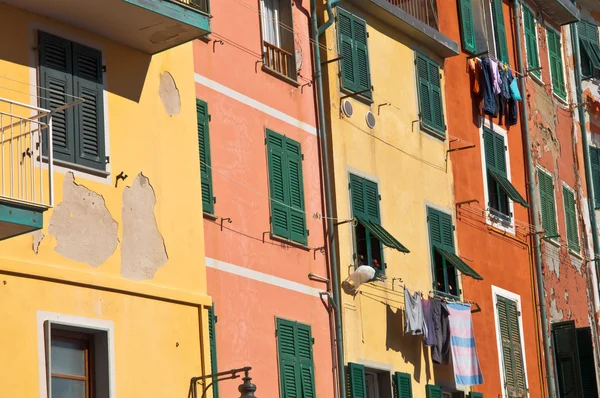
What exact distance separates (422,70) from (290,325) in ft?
21.8

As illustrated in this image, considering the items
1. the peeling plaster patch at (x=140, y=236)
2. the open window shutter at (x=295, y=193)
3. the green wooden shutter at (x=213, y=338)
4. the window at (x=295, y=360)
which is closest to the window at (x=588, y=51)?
the open window shutter at (x=295, y=193)

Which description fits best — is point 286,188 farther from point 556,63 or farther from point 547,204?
point 556,63

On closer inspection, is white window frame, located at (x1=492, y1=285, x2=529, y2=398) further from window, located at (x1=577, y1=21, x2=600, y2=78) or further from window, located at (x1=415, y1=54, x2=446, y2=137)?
window, located at (x1=577, y1=21, x2=600, y2=78)

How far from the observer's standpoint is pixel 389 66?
77.0 ft

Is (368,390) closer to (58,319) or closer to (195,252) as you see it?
(195,252)

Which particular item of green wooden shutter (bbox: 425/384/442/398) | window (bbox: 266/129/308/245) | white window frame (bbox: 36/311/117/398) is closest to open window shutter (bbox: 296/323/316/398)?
window (bbox: 266/129/308/245)

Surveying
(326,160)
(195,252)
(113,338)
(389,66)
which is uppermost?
(389,66)

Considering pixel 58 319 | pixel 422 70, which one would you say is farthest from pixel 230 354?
pixel 422 70

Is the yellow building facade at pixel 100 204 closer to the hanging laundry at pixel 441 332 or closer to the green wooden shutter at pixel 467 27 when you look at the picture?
the hanging laundry at pixel 441 332

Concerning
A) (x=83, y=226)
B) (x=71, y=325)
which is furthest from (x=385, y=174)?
(x=71, y=325)

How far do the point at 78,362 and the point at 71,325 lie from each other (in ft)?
1.47

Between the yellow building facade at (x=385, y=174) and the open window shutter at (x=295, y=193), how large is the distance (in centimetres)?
81

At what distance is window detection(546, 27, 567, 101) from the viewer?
30700 mm

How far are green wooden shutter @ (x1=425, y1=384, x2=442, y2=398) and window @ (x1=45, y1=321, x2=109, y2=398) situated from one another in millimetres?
8786
